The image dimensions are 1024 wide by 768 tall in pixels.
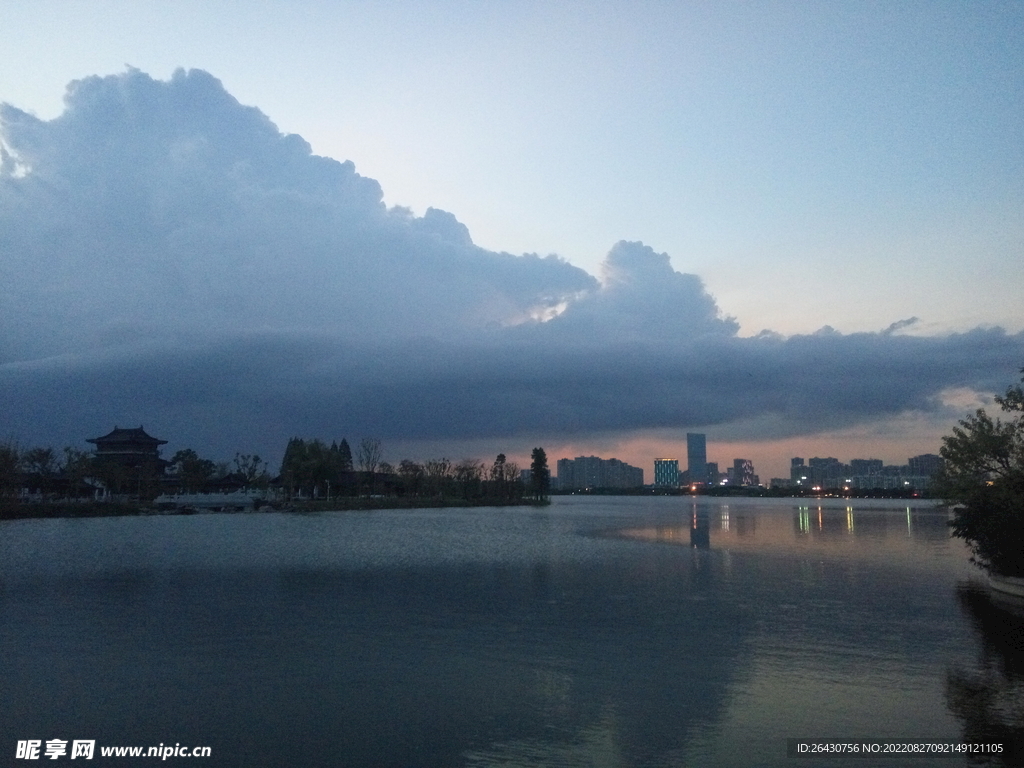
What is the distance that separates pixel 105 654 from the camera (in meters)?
12.7

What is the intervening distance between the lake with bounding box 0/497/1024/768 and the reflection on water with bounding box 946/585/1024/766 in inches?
2.4

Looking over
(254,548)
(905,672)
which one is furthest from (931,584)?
(254,548)

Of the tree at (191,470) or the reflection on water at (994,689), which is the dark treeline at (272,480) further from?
the reflection on water at (994,689)

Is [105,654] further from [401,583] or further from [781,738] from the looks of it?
[781,738]

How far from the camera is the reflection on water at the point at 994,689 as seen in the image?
877 cm

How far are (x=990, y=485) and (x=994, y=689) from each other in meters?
12.5

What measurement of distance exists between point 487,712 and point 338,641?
5084 millimetres

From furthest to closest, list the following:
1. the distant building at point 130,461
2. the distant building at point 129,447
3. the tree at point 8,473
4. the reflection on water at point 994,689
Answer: the distant building at point 129,447, the distant building at point 130,461, the tree at point 8,473, the reflection on water at point 994,689

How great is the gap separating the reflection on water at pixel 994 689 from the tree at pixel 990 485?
354cm

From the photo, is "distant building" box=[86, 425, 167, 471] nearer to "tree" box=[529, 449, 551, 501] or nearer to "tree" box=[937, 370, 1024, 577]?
"tree" box=[529, 449, 551, 501]

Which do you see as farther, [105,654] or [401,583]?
[401,583]

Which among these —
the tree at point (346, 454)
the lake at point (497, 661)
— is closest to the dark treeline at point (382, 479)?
the tree at point (346, 454)

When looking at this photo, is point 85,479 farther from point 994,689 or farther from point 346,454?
point 994,689

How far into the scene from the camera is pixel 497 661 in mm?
12266
